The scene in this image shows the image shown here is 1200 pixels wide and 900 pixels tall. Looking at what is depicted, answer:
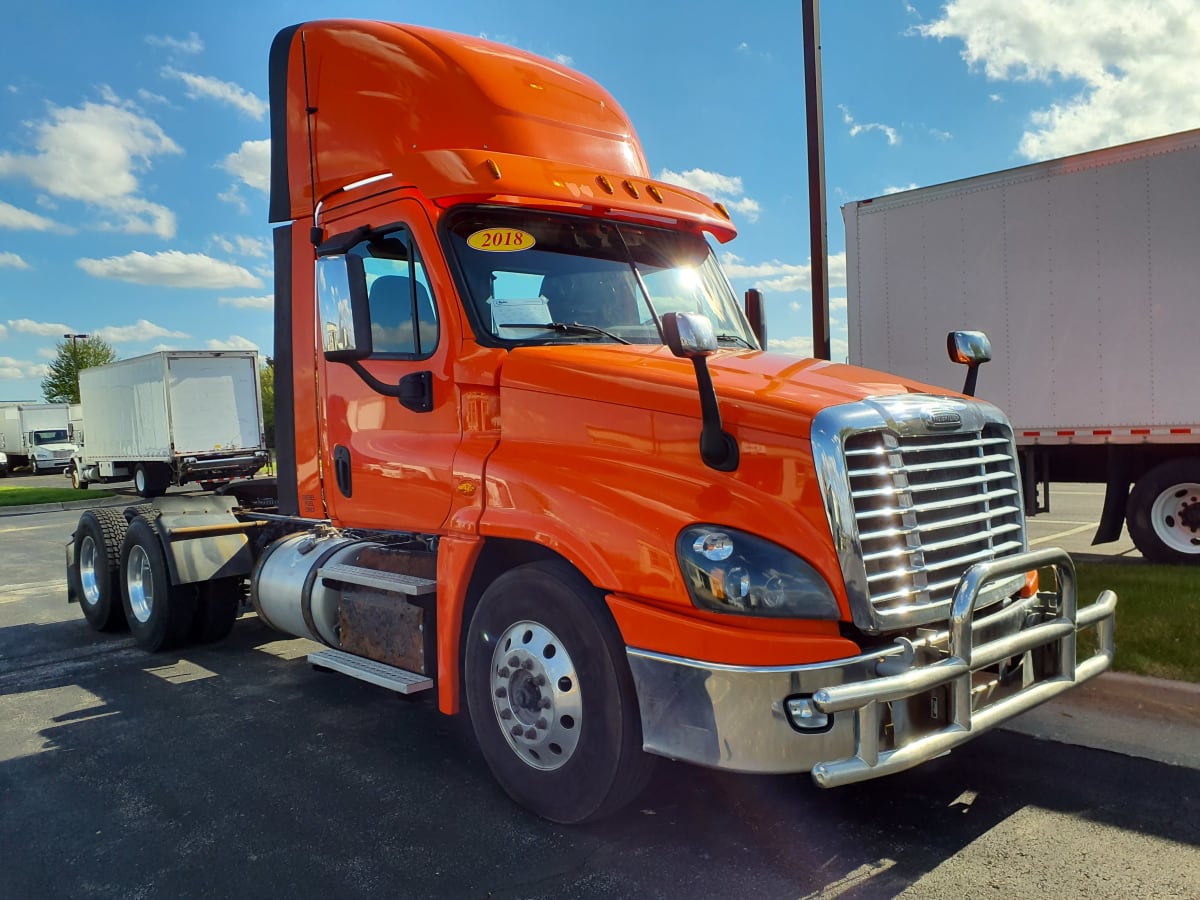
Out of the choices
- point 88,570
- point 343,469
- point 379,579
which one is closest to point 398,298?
point 343,469

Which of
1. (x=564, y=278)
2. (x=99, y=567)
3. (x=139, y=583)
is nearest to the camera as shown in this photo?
(x=564, y=278)

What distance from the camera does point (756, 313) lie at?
5.67m

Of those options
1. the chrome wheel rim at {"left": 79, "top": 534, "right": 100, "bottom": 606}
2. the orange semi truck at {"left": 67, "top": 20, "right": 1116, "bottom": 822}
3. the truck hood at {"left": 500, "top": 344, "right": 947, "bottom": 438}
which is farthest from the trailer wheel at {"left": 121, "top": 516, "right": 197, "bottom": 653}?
the truck hood at {"left": 500, "top": 344, "right": 947, "bottom": 438}

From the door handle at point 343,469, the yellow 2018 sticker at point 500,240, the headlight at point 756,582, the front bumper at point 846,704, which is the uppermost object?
the yellow 2018 sticker at point 500,240

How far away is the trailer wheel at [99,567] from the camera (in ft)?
25.3

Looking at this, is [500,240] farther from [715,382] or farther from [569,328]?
[715,382]

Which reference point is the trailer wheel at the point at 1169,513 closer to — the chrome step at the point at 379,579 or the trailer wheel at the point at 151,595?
the chrome step at the point at 379,579

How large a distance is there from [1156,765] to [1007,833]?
3.74 feet

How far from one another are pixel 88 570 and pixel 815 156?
26.0ft

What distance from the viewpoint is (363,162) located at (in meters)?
5.09

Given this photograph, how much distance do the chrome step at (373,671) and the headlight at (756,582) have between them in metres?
1.74

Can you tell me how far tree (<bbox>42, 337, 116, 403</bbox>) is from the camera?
202 ft

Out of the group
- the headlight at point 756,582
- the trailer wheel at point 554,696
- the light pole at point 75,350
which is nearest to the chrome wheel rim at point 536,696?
the trailer wheel at point 554,696

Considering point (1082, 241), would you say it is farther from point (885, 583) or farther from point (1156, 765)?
point (885, 583)
